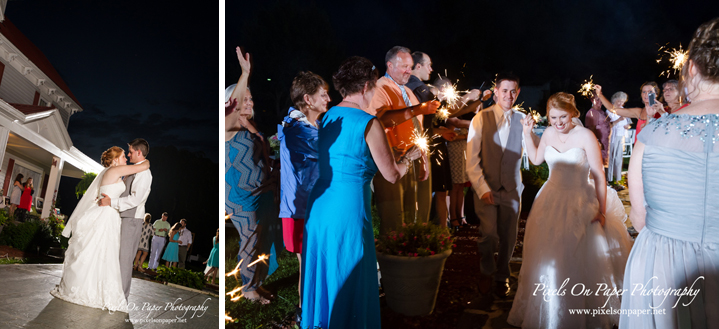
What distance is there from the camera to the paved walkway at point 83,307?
373 centimetres

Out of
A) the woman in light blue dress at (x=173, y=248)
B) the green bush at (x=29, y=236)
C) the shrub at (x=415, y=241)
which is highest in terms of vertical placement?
the green bush at (x=29, y=236)

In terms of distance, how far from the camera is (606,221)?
263 cm

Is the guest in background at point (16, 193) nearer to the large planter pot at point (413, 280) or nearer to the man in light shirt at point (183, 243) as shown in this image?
the man in light shirt at point (183, 243)

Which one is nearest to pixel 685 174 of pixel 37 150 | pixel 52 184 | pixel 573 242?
pixel 573 242

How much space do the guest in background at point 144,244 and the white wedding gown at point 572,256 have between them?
149 inches

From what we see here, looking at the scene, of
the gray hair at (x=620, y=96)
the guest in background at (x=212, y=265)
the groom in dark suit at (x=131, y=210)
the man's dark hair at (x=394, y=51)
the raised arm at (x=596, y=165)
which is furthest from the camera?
the guest in background at (x=212, y=265)

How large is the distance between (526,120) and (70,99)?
5669mm

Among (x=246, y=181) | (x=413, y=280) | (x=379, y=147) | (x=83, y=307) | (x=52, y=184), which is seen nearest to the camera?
(x=379, y=147)

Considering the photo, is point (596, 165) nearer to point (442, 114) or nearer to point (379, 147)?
point (442, 114)

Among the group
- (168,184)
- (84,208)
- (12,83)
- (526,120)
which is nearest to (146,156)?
(168,184)

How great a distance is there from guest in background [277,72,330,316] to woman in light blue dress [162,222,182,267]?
5.99ft

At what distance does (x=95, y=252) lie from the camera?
3.99 m

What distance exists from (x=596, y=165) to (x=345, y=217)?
5.71ft

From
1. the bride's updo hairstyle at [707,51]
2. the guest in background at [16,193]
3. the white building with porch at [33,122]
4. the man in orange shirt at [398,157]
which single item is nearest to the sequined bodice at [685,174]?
the bride's updo hairstyle at [707,51]
